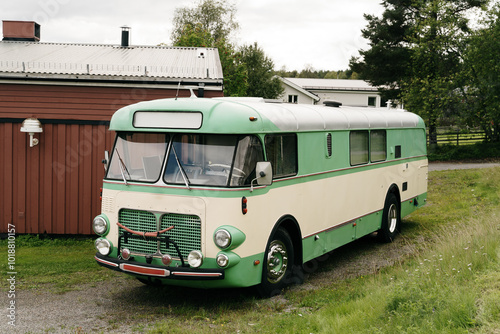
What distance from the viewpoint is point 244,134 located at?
744 centimetres

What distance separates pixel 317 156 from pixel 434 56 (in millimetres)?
26999

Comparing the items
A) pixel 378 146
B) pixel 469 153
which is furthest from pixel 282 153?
pixel 469 153

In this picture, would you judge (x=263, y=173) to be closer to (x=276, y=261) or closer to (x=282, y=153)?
→ (x=282, y=153)

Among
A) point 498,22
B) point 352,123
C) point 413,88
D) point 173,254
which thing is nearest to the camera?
point 173,254

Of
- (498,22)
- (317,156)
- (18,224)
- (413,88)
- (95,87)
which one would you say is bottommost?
(18,224)

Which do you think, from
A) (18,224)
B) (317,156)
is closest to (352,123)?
(317,156)

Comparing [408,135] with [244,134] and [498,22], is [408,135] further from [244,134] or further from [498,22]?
[498,22]

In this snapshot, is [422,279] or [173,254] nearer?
[422,279]

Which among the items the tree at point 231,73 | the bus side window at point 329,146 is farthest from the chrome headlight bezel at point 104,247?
the tree at point 231,73

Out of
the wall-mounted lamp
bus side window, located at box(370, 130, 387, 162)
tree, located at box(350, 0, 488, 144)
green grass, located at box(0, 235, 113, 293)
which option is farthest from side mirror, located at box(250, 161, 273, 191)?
tree, located at box(350, 0, 488, 144)

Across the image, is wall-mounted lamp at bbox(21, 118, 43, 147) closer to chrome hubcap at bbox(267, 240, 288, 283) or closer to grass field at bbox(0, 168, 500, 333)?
grass field at bbox(0, 168, 500, 333)

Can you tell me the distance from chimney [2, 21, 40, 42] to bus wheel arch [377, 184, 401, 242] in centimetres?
1070

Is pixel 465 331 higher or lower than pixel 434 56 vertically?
lower

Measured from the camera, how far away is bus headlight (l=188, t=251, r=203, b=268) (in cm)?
709
